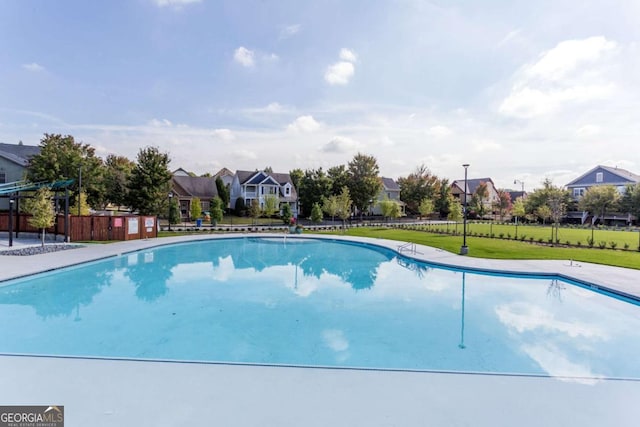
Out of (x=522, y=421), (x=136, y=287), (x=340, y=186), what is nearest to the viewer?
(x=522, y=421)

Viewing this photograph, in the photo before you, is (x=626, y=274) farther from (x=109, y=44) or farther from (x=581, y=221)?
(x=581, y=221)

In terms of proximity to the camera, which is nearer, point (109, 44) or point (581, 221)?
point (109, 44)

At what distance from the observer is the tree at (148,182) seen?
27.2m

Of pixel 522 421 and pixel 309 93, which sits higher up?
pixel 309 93

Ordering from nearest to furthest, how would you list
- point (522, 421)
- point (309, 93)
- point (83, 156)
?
point (522, 421), point (309, 93), point (83, 156)

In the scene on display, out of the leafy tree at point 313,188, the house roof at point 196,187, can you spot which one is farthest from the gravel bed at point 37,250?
the leafy tree at point 313,188

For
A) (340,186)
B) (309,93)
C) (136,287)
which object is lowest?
(136,287)

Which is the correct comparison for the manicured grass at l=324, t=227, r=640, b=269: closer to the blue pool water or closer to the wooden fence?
the blue pool water

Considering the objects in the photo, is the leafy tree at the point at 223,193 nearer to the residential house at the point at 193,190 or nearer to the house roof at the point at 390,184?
the residential house at the point at 193,190

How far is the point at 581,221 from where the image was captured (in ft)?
162

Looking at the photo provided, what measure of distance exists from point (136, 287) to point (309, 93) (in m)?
15.2

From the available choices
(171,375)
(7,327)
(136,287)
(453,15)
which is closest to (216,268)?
(136,287)

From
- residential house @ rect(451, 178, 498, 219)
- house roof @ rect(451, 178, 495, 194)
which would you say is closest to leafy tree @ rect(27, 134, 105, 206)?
residential house @ rect(451, 178, 498, 219)

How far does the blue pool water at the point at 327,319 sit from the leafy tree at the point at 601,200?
3912 centimetres
